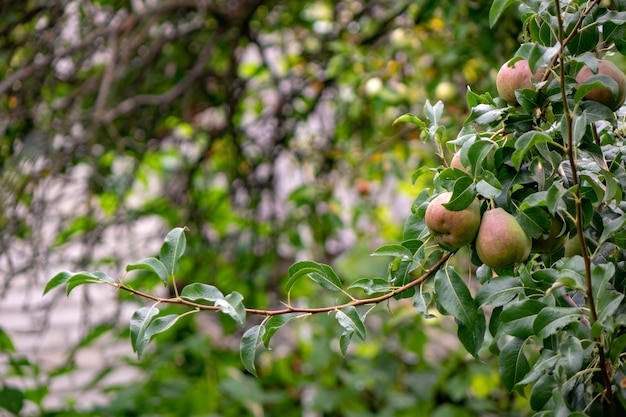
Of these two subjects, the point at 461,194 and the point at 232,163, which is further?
the point at 232,163

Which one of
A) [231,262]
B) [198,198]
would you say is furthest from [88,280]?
[231,262]

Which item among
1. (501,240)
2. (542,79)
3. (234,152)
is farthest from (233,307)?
(234,152)

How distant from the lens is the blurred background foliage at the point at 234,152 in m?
1.97

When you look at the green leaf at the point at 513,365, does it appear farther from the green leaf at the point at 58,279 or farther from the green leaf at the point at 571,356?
the green leaf at the point at 58,279

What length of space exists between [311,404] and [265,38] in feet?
4.48

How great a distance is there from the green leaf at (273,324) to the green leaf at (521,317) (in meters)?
0.20

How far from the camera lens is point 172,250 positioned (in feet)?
2.65

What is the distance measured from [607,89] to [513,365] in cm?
27

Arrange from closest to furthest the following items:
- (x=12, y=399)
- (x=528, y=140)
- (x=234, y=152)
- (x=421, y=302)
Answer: (x=528, y=140) < (x=421, y=302) < (x=12, y=399) < (x=234, y=152)

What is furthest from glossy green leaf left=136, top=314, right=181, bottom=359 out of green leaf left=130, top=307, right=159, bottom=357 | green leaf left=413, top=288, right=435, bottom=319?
green leaf left=413, top=288, right=435, bottom=319

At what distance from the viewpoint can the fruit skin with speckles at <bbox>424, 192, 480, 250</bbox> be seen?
69 cm

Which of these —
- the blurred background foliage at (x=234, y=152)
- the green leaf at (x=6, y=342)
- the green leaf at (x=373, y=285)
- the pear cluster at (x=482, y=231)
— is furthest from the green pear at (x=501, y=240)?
the green leaf at (x=6, y=342)

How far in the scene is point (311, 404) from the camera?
2.33 metres

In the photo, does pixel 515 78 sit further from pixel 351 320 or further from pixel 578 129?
pixel 351 320
